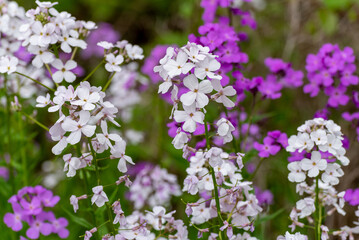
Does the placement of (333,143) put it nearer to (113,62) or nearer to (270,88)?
(270,88)

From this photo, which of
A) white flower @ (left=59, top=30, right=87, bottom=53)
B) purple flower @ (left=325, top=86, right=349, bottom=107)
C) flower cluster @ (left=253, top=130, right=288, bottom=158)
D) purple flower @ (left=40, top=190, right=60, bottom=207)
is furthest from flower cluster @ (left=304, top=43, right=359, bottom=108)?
purple flower @ (left=40, top=190, right=60, bottom=207)

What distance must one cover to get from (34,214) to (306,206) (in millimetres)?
1430

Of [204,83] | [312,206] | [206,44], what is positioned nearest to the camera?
[204,83]

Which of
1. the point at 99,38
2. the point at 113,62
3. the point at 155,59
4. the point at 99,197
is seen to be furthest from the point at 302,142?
the point at 99,38

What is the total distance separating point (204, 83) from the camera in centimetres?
222

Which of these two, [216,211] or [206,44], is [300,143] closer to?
[216,211]

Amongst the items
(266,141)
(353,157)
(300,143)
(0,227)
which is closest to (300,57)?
(353,157)

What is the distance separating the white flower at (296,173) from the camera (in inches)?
103

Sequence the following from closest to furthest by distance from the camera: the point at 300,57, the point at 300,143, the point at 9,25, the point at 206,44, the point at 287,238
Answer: the point at 287,238 < the point at 300,143 < the point at 206,44 < the point at 9,25 < the point at 300,57

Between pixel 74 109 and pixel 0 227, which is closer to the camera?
pixel 74 109

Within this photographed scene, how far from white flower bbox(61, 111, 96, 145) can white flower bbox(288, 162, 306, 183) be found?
0.99 meters

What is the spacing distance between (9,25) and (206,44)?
4.13 feet

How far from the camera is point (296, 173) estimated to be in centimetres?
265

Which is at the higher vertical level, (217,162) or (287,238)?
A: (217,162)
